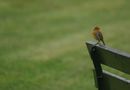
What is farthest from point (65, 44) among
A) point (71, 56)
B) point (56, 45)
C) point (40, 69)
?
Answer: point (40, 69)

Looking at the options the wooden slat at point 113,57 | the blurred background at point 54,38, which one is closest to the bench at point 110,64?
the wooden slat at point 113,57

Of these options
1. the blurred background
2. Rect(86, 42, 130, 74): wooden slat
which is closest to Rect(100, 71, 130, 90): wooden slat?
Rect(86, 42, 130, 74): wooden slat

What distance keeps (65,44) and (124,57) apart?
901 centimetres

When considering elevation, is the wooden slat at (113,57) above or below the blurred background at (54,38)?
above

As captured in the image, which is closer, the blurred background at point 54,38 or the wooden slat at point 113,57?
the wooden slat at point 113,57

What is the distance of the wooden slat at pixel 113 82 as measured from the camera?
6.65 m

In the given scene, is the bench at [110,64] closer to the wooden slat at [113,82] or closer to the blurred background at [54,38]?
the wooden slat at [113,82]

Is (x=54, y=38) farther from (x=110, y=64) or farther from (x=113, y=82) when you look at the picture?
(x=110, y=64)

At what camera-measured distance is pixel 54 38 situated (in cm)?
1623

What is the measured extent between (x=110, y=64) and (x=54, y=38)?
9.47 metres

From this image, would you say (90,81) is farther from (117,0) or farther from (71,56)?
(117,0)

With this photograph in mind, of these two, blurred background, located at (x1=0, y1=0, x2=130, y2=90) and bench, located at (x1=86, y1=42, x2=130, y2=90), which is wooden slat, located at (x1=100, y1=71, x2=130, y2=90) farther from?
blurred background, located at (x1=0, y1=0, x2=130, y2=90)

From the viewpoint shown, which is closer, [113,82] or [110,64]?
[110,64]

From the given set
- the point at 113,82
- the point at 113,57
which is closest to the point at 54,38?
the point at 113,82
